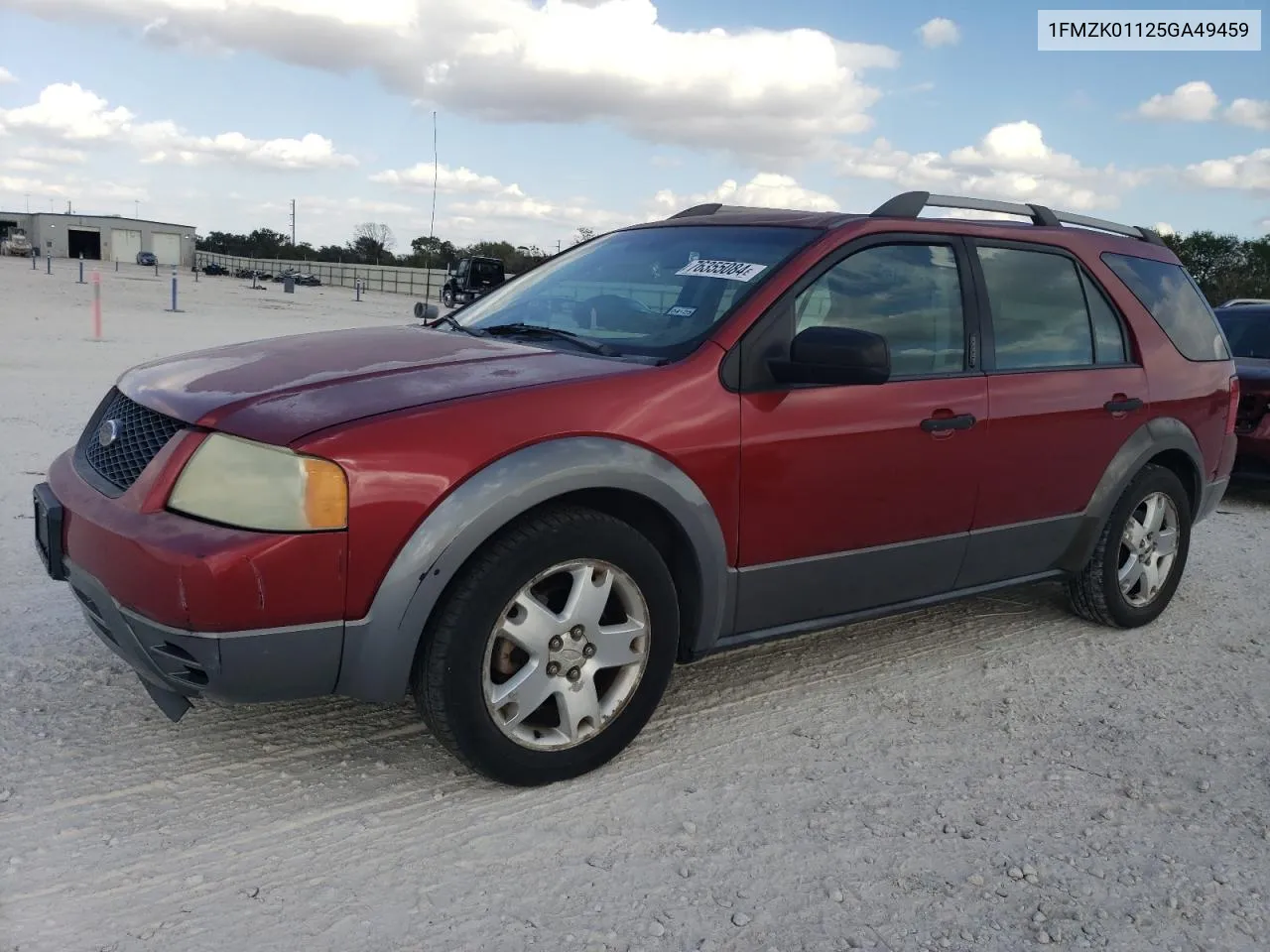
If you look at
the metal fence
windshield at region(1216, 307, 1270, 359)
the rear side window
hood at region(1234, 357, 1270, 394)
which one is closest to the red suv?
the rear side window

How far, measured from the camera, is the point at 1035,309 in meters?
4.19

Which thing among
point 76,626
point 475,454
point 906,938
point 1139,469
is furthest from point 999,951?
point 76,626

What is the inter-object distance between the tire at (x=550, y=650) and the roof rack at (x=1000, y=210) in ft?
5.55

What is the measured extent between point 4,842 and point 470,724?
1143 mm

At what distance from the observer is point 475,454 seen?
2764mm

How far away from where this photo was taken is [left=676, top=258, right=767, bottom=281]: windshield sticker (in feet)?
11.5

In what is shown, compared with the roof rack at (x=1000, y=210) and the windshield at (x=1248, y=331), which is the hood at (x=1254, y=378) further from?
the roof rack at (x=1000, y=210)

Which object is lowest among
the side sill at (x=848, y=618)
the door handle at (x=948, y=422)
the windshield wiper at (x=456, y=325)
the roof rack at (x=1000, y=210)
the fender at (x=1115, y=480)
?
the side sill at (x=848, y=618)

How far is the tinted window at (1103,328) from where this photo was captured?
14.6ft

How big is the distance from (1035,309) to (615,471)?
213 cm

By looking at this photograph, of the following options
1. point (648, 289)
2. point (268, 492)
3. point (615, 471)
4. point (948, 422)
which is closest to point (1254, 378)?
point (948, 422)

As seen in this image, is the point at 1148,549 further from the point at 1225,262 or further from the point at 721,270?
the point at 1225,262

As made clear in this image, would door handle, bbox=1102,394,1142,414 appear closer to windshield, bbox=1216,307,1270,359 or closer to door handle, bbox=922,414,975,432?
door handle, bbox=922,414,975,432

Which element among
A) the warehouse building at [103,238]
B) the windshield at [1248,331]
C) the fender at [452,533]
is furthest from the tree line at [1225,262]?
the warehouse building at [103,238]
